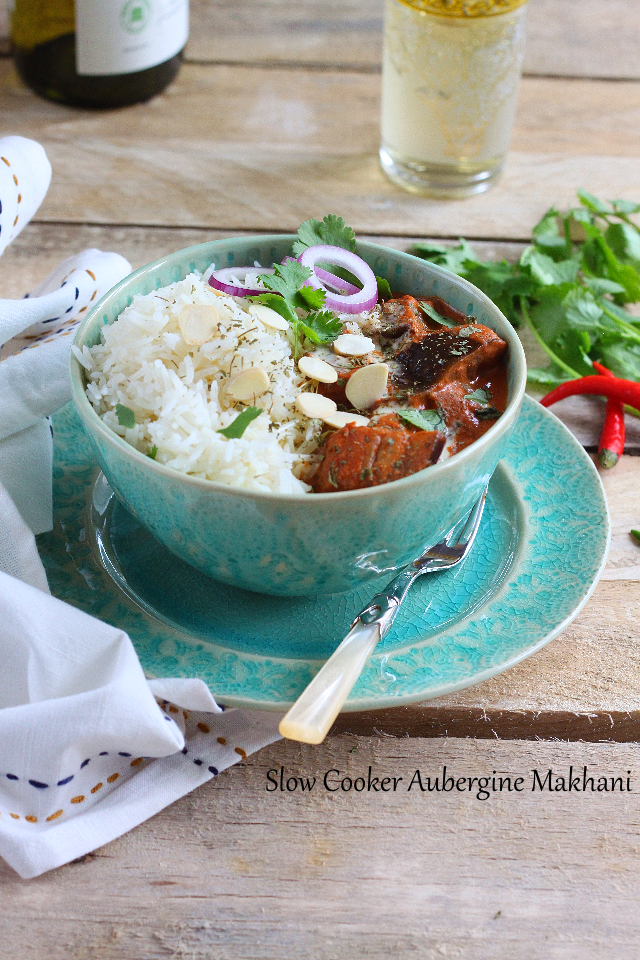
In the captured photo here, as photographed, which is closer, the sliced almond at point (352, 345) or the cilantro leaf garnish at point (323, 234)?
the sliced almond at point (352, 345)

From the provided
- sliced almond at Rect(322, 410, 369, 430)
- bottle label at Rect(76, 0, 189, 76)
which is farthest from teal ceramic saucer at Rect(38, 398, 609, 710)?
bottle label at Rect(76, 0, 189, 76)

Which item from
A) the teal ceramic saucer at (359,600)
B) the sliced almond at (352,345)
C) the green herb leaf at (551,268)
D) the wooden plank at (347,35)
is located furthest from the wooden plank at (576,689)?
the wooden plank at (347,35)

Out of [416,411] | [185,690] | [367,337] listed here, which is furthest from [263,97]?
[185,690]

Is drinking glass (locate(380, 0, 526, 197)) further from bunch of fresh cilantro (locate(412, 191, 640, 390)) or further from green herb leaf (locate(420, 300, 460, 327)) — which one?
green herb leaf (locate(420, 300, 460, 327))

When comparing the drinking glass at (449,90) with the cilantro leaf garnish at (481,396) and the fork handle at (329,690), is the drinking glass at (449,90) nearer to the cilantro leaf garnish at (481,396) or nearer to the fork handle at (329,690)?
the cilantro leaf garnish at (481,396)

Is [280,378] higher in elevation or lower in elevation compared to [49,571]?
higher

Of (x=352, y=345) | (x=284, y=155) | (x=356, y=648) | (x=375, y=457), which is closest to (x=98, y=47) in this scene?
(x=284, y=155)

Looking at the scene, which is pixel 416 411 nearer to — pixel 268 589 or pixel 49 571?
pixel 268 589
